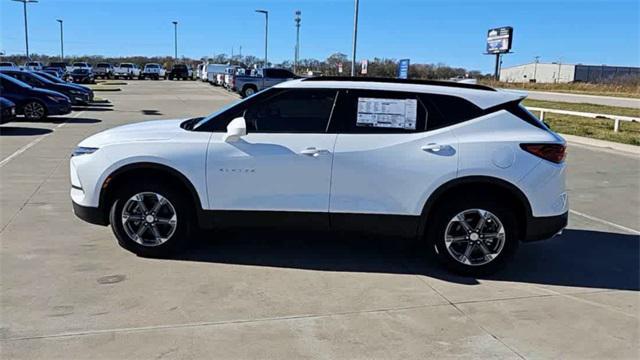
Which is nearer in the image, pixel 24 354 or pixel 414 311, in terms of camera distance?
pixel 24 354

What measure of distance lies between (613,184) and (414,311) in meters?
7.42

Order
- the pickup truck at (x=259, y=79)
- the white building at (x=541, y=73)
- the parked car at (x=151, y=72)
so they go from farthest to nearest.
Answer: the white building at (x=541, y=73) → the parked car at (x=151, y=72) → the pickup truck at (x=259, y=79)

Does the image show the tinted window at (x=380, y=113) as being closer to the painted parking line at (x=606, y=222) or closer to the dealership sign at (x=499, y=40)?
the painted parking line at (x=606, y=222)

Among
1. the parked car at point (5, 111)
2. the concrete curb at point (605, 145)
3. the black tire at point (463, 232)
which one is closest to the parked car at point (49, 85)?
the parked car at point (5, 111)

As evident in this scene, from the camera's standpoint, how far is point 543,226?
4.98 metres

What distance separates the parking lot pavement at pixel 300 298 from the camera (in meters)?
3.73

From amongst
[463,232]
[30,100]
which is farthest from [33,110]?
[463,232]

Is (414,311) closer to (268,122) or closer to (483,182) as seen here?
(483,182)

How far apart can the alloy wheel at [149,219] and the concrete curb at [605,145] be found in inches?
514

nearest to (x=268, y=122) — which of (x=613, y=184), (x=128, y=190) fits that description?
(x=128, y=190)

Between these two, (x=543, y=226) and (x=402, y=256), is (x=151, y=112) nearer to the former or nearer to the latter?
(x=402, y=256)

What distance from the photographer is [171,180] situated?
5.21m

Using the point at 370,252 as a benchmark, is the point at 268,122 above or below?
above

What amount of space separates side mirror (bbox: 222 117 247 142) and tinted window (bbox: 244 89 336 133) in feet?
0.57
